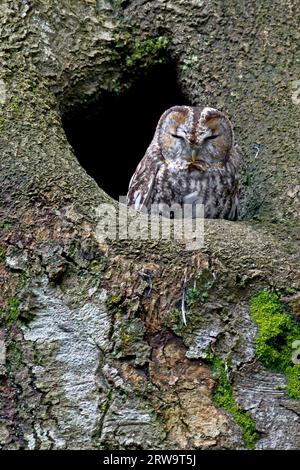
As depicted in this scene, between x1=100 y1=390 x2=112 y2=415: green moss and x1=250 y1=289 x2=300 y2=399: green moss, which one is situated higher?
x1=250 y1=289 x2=300 y2=399: green moss

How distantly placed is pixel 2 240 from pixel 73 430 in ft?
2.48

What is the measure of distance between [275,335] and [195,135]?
1.37 meters

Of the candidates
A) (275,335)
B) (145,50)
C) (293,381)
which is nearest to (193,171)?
(145,50)

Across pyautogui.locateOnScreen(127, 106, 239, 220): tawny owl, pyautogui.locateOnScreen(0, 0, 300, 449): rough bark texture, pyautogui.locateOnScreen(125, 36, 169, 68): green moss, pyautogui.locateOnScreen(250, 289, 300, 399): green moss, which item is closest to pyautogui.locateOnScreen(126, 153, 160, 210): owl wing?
pyautogui.locateOnScreen(127, 106, 239, 220): tawny owl

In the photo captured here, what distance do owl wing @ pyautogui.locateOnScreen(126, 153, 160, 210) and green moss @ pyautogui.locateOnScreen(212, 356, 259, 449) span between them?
1395 millimetres

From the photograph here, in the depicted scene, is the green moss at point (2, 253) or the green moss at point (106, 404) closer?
the green moss at point (106, 404)

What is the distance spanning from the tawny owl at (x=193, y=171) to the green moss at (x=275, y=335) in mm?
1113

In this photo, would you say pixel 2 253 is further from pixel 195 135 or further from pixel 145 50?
pixel 145 50

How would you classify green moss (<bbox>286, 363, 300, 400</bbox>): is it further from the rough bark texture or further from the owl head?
the owl head

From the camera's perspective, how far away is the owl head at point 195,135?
14.0 ft

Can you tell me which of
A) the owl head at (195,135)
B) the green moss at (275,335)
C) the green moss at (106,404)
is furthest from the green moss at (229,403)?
the owl head at (195,135)

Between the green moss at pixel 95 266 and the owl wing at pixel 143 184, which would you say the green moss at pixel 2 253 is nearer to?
the green moss at pixel 95 266

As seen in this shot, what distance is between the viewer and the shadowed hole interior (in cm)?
459

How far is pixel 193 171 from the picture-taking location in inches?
174
